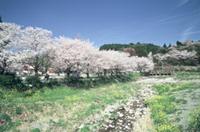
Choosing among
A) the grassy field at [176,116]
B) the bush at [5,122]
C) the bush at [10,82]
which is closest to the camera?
the grassy field at [176,116]

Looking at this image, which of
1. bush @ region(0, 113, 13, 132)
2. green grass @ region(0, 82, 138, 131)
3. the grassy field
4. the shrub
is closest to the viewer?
the grassy field

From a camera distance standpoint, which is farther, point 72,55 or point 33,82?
point 72,55

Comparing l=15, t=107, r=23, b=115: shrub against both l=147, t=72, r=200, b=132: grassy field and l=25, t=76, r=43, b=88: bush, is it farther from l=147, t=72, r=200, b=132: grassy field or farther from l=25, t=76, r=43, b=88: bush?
l=25, t=76, r=43, b=88: bush

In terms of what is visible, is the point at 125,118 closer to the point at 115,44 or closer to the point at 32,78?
the point at 32,78

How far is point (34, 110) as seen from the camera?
2341cm

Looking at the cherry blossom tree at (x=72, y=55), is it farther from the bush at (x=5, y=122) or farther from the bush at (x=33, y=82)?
the bush at (x=5, y=122)

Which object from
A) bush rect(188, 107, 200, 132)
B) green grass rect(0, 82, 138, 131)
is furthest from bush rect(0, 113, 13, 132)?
bush rect(188, 107, 200, 132)

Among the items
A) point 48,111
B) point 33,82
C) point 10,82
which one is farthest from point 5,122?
point 33,82

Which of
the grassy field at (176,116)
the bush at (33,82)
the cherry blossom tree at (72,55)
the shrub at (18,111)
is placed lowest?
the grassy field at (176,116)

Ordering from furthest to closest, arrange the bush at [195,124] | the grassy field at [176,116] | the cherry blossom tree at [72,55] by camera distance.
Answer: the cherry blossom tree at [72,55] → the grassy field at [176,116] → the bush at [195,124]

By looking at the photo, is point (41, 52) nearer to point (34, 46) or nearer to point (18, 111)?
point (34, 46)

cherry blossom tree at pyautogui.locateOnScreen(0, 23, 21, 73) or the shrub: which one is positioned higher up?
cherry blossom tree at pyautogui.locateOnScreen(0, 23, 21, 73)

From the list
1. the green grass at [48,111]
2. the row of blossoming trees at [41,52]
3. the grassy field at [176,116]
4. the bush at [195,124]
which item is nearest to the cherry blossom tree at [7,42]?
the row of blossoming trees at [41,52]

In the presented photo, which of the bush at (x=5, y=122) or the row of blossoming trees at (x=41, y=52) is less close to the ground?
the row of blossoming trees at (x=41, y=52)
